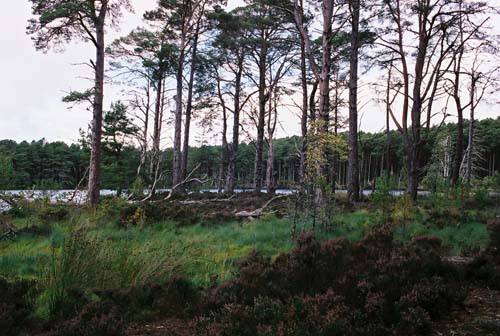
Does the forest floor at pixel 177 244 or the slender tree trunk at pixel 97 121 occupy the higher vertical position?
the slender tree trunk at pixel 97 121

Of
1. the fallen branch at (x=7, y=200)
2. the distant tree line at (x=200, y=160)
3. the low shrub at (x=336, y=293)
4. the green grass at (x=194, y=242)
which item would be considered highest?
the distant tree line at (x=200, y=160)

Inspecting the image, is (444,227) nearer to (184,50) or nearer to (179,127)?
(179,127)

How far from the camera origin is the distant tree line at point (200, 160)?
1720 cm

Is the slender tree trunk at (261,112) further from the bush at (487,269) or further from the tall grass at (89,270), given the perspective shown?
the bush at (487,269)

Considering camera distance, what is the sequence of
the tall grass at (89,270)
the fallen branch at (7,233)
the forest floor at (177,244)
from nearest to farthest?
the forest floor at (177,244) < the tall grass at (89,270) < the fallen branch at (7,233)

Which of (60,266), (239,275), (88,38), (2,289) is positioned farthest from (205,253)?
(88,38)

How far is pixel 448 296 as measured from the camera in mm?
3209

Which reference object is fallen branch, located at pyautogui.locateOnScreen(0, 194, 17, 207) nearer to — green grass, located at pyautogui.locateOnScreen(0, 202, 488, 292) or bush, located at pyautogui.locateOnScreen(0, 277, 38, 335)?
green grass, located at pyautogui.locateOnScreen(0, 202, 488, 292)

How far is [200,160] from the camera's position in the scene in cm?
Result: 6512

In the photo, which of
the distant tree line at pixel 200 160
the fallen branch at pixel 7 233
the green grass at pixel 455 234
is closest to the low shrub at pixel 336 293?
the green grass at pixel 455 234

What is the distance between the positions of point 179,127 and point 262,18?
753 centimetres

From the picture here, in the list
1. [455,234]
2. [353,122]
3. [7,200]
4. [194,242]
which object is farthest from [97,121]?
[455,234]

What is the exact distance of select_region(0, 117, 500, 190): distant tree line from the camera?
17.2 metres

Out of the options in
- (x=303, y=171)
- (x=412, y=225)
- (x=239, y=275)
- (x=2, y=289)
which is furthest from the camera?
(x=412, y=225)
